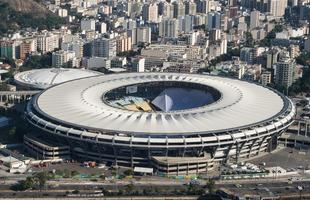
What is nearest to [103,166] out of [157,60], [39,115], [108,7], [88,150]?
[88,150]

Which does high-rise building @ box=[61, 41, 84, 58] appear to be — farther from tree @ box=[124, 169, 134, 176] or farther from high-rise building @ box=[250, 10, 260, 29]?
tree @ box=[124, 169, 134, 176]

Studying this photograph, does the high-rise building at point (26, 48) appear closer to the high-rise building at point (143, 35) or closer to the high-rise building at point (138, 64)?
the high-rise building at point (138, 64)

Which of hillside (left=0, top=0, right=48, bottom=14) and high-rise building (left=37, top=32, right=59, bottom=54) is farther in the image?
hillside (left=0, top=0, right=48, bottom=14)

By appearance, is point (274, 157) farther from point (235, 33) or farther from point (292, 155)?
point (235, 33)

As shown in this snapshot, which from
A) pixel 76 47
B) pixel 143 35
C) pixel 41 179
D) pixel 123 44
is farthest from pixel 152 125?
pixel 143 35

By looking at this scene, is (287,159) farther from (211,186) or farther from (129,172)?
(129,172)

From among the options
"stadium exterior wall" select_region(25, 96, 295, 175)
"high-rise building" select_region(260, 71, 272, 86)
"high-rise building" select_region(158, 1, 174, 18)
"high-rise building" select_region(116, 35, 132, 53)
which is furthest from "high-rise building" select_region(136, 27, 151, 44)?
"stadium exterior wall" select_region(25, 96, 295, 175)
